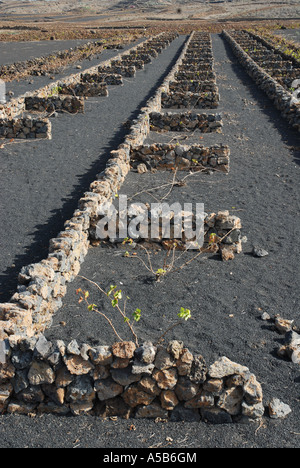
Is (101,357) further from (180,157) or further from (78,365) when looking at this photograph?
(180,157)

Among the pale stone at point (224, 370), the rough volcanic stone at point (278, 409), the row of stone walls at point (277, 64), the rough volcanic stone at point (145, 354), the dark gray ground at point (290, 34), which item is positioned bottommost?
the rough volcanic stone at point (278, 409)

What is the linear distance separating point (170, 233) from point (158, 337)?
95.2 inches

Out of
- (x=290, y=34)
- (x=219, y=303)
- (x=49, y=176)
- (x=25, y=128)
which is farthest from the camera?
(x=290, y=34)

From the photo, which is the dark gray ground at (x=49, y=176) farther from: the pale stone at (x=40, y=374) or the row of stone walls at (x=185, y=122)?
the pale stone at (x=40, y=374)

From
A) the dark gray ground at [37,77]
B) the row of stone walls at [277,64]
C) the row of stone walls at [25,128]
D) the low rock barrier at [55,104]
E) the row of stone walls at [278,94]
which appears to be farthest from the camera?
the row of stone walls at [277,64]

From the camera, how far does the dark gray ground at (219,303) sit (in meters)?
→ 4.15

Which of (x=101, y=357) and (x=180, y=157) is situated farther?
(x=180, y=157)

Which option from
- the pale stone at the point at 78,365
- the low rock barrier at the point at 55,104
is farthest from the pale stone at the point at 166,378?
the low rock barrier at the point at 55,104

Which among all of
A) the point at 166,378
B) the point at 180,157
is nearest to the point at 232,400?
the point at 166,378

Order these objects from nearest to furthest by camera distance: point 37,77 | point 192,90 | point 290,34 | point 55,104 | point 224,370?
point 224,370 → point 55,104 → point 192,90 → point 37,77 → point 290,34

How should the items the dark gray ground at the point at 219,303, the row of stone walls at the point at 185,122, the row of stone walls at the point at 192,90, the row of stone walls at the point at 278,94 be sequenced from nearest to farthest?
the dark gray ground at the point at 219,303 < the row of stone walls at the point at 185,122 < the row of stone walls at the point at 278,94 < the row of stone walls at the point at 192,90

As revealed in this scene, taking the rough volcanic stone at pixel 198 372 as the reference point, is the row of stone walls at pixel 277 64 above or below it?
above

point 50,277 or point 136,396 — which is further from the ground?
point 50,277

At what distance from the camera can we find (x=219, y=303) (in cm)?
611
